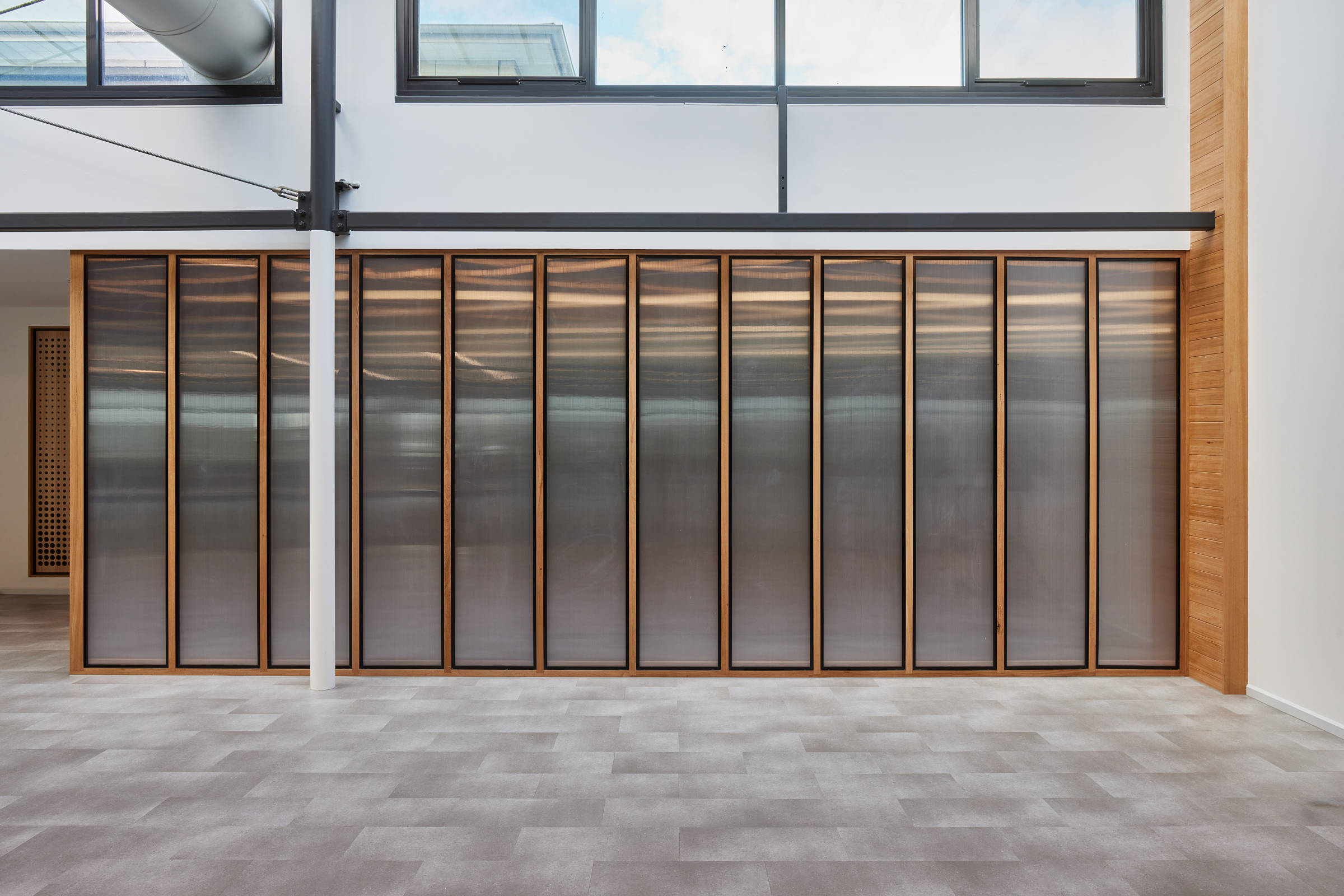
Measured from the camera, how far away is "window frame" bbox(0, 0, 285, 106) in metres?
4.92

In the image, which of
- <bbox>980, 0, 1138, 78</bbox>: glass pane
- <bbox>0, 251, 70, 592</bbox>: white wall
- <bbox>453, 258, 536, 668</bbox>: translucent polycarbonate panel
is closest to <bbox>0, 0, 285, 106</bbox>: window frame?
<bbox>453, 258, 536, 668</bbox>: translucent polycarbonate panel

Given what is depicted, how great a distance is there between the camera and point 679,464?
16.0 ft

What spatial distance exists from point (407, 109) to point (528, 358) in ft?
6.52

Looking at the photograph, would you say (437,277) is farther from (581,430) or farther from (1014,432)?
(1014,432)

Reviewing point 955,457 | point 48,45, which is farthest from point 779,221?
point 48,45

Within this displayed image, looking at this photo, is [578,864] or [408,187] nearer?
[578,864]

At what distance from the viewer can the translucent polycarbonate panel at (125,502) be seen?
4.89 m

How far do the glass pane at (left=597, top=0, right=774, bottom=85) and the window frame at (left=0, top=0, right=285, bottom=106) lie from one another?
2.42 m

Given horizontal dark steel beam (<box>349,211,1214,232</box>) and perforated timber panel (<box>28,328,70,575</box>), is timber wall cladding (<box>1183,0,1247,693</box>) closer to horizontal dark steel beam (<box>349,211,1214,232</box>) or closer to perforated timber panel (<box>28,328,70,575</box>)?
horizontal dark steel beam (<box>349,211,1214,232</box>)

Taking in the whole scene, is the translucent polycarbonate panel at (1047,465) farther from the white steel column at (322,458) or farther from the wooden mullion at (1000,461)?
the white steel column at (322,458)

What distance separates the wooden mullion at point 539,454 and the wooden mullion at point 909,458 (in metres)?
2.59

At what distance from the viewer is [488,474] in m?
4.88

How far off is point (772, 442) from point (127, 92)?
5354mm

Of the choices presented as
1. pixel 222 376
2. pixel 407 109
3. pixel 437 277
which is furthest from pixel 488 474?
pixel 407 109
